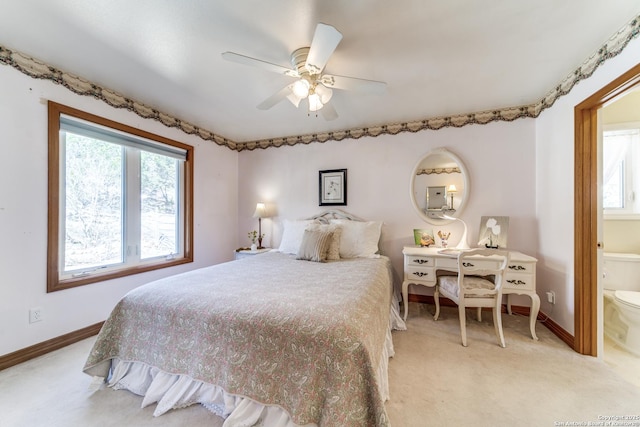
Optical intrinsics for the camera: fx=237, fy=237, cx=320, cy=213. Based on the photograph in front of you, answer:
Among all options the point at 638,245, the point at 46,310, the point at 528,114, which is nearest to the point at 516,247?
the point at 638,245

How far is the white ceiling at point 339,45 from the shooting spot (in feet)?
4.56

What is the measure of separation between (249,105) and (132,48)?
3.55 feet

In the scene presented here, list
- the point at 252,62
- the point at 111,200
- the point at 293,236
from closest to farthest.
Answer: the point at 252,62
the point at 111,200
the point at 293,236

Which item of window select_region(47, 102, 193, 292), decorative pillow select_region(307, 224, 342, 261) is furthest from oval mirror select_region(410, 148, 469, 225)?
window select_region(47, 102, 193, 292)

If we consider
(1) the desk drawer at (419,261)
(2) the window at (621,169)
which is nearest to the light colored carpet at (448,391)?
(1) the desk drawer at (419,261)

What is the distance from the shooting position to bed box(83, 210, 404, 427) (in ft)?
3.53

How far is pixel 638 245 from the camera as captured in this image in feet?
8.36

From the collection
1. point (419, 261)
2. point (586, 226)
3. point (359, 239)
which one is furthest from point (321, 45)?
point (586, 226)

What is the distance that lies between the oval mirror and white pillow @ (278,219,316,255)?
146 centimetres

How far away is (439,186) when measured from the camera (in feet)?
9.93

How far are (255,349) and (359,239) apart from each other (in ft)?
6.16

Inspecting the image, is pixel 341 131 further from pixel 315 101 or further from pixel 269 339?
pixel 269 339

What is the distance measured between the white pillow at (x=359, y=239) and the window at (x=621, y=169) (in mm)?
2539

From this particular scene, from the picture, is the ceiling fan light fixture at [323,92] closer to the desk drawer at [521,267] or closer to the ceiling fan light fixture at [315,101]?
the ceiling fan light fixture at [315,101]
